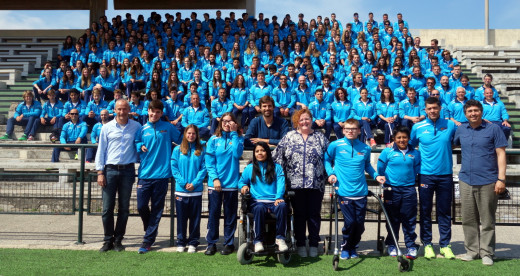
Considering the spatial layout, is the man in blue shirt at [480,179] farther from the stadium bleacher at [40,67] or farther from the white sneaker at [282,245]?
the stadium bleacher at [40,67]

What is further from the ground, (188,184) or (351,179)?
(351,179)


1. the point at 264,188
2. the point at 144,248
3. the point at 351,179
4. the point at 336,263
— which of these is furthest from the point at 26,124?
the point at 336,263

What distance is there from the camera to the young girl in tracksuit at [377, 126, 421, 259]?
17.9 feet

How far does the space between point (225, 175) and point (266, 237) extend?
96cm

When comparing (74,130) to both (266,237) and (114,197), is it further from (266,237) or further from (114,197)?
(266,237)

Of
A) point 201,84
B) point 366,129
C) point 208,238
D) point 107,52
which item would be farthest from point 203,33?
point 208,238

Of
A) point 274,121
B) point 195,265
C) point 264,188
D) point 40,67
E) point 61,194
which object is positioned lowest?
point 195,265

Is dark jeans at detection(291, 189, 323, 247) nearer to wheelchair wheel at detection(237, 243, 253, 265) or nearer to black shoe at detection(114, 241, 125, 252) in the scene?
wheelchair wheel at detection(237, 243, 253, 265)

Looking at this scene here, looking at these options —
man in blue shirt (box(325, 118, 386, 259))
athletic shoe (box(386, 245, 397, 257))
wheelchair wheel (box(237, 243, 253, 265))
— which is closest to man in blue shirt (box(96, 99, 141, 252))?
wheelchair wheel (box(237, 243, 253, 265))

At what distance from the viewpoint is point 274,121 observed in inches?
237

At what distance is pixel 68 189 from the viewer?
6578mm

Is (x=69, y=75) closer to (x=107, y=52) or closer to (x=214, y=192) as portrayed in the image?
(x=107, y=52)

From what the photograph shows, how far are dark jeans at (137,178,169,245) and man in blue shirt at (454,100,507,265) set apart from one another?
3.77 metres

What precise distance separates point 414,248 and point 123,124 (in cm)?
394
